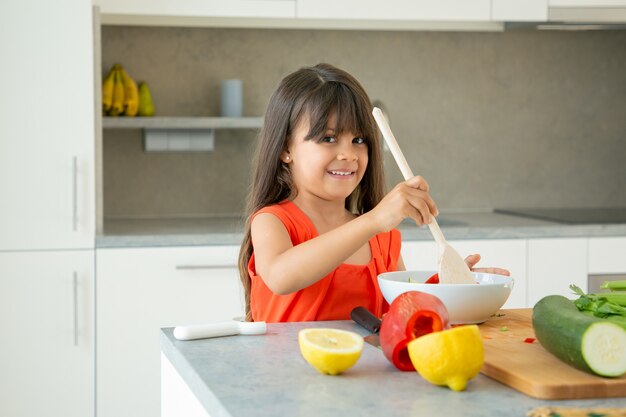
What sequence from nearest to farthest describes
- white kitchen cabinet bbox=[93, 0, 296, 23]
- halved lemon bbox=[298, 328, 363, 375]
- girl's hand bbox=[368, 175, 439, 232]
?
halved lemon bbox=[298, 328, 363, 375]
girl's hand bbox=[368, 175, 439, 232]
white kitchen cabinet bbox=[93, 0, 296, 23]

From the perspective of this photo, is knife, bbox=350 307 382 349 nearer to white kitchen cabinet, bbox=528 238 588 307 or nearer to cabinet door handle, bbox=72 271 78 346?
cabinet door handle, bbox=72 271 78 346

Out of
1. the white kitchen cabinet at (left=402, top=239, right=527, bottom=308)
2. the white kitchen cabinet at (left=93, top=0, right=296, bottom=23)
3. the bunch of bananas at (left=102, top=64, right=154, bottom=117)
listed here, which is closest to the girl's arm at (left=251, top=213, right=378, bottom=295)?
the white kitchen cabinet at (left=402, top=239, right=527, bottom=308)

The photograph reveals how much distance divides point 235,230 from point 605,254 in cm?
111

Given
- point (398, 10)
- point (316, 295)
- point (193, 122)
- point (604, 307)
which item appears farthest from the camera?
point (193, 122)

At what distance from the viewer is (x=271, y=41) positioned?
3346mm

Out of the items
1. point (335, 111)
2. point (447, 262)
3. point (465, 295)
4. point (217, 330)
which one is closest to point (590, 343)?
point (465, 295)

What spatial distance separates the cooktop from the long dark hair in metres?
1.32

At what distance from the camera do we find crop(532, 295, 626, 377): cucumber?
107 cm

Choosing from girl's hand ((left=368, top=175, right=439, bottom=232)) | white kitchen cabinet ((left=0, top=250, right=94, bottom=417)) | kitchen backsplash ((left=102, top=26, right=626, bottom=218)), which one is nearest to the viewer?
girl's hand ((left=368, top=175, right=439, bottom=232))

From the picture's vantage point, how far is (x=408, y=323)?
112 cm

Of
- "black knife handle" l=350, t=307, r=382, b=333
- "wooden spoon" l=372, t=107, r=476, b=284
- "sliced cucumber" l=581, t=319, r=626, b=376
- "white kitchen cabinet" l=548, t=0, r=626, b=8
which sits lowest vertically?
"black knife handle" l=350, t=307, r=382, b=333

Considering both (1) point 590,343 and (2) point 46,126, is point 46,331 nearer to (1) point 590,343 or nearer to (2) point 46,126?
(2) point 46,126

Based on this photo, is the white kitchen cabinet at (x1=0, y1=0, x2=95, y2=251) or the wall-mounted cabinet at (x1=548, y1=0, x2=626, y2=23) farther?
the wall-mounted cabinet at (x1=548, y1=0, x2=626, y2=23)

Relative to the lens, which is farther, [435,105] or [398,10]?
[435,105]
